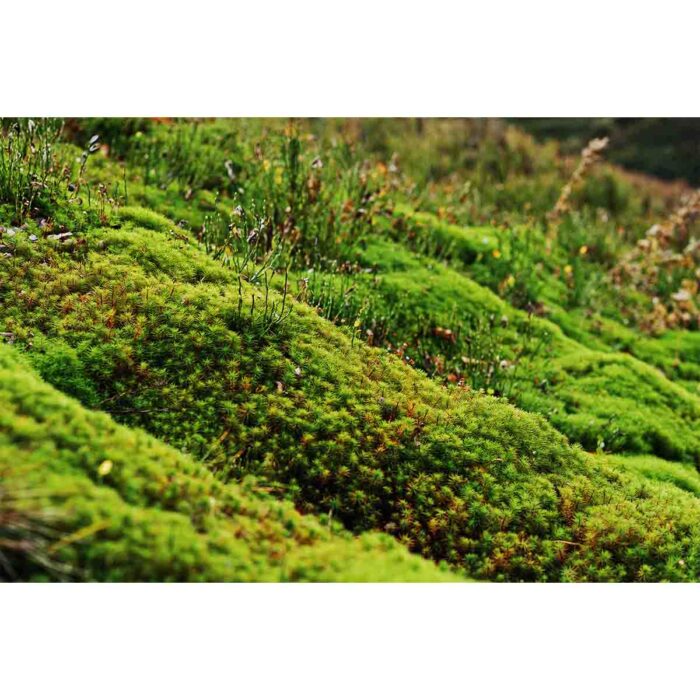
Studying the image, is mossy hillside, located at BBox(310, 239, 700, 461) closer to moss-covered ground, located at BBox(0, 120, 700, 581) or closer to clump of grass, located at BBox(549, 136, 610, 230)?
moss-covered ground, located at BBox(0, 120, 700, 581)

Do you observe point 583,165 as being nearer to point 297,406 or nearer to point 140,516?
point 297,406

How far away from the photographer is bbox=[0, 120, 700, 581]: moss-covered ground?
231 cm

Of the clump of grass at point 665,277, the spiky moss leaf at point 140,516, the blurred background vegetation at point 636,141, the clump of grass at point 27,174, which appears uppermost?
the blurred background vegetation at point 636,141

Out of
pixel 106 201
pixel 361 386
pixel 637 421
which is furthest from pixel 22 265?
pixel 637 421

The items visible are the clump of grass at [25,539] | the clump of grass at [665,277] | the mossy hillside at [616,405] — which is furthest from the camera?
the clump of grass at [665,277]

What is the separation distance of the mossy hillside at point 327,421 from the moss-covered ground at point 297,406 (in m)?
0.01

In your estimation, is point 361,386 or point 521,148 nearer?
point 361,386

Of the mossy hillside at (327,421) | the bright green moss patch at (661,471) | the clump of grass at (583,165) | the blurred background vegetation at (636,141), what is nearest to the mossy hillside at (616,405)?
the bright green moss patch at (661,471)

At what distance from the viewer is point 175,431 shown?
9.20 ft

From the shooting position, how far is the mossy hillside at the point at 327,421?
9.19ft

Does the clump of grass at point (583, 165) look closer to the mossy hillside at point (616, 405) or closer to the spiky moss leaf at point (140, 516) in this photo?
the mossy hillside at point (616, 405)
